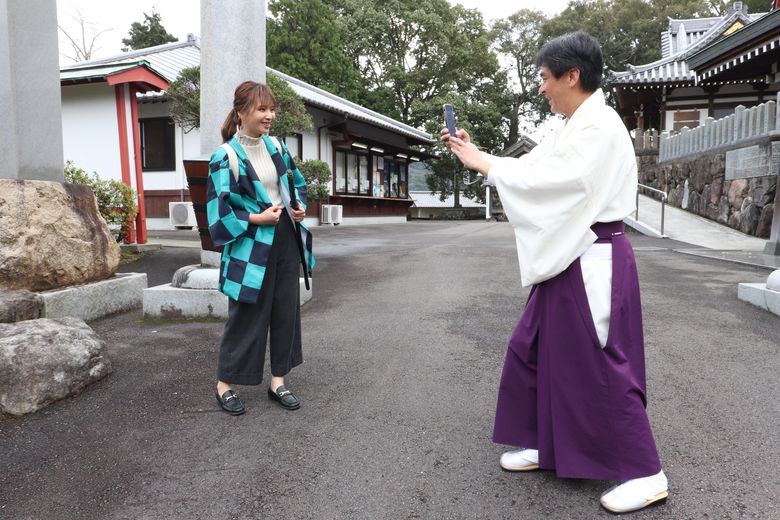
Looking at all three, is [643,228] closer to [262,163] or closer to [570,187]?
[262,163]

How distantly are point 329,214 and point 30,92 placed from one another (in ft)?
46.0

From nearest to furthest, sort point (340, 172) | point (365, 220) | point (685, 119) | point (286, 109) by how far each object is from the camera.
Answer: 1. point (286, 109)
2. point (340, 172)
3. point (685, 119)
4. point (365, 220)

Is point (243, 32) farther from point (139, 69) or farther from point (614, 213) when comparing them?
point (139, 69)

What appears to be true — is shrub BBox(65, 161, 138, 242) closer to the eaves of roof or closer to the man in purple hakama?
the man in purple hakama

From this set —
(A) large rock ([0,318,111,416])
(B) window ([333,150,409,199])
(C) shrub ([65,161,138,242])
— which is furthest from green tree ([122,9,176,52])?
(A) large rock ([0,318,111,416])

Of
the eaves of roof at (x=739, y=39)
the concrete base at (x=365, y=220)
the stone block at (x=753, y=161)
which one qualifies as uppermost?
the eaves of roof at (x=739, y=39)

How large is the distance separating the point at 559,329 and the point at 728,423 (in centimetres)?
145

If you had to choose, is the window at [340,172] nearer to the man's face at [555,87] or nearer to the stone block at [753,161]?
the stone block at [753,161]

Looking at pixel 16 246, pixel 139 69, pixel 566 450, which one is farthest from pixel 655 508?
pixel 139 69

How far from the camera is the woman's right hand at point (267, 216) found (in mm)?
2990

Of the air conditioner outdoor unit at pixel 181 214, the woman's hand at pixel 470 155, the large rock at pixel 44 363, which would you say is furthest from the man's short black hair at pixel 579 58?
the air conditioner outdoor unit at pixel 181 214

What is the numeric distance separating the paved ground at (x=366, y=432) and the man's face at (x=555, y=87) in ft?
5.44

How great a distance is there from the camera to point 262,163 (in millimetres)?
3215

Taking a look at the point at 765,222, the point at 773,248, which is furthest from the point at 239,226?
the point at 765,222
